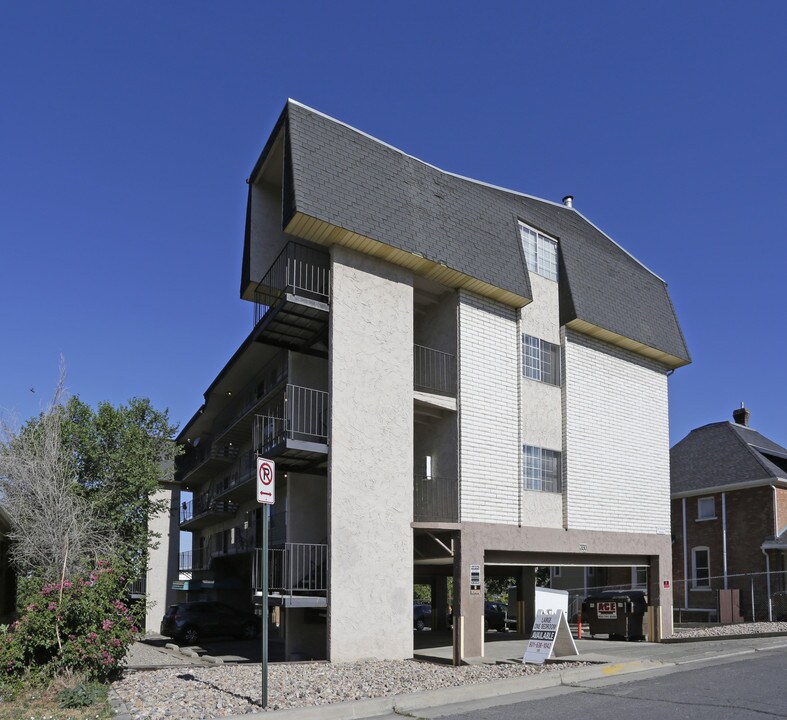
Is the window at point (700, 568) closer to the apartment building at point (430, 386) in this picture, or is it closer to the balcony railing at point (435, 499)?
the apartment building at point (430, 386)

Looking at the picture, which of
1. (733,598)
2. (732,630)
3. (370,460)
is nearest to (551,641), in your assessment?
(370,460)

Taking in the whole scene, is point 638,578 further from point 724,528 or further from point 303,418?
point 303,418

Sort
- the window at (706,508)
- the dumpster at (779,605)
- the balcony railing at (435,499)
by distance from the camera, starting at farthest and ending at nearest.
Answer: the window at (706,508) → the dumpster at (779,605) → the balcony railing at (435,499)

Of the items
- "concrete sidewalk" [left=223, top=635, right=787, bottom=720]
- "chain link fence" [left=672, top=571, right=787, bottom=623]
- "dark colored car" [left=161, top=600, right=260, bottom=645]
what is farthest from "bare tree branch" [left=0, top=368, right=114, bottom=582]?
"chain link fence" [left=672, top=571, right=787, bottom=623]

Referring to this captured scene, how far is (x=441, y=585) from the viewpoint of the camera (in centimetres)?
3356

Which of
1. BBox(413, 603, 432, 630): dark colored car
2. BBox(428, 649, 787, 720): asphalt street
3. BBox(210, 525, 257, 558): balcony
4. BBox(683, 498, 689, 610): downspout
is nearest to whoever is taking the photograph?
BBox(428, 649, 787, 720): asphalt street

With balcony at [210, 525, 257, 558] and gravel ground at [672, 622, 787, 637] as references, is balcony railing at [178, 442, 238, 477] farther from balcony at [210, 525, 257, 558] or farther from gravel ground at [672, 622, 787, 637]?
gravel ground at [672, 622, 787, 637]

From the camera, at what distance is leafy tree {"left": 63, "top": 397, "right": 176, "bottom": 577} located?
27125 millimetres

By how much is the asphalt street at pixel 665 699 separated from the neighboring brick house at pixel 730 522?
67.5ft

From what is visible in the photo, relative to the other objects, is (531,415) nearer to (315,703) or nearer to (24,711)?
(315,703)

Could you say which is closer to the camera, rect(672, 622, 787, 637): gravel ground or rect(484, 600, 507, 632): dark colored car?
rect(672, 622, 787, 637): gravel ground

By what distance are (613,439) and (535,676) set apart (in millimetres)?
11341

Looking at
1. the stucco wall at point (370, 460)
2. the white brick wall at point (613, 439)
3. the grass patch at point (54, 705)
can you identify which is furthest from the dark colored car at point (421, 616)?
the grass patch at point (54, 705)

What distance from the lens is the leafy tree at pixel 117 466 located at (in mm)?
27125
